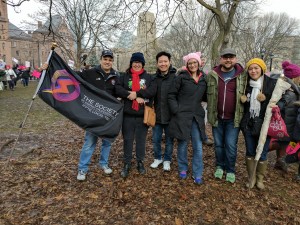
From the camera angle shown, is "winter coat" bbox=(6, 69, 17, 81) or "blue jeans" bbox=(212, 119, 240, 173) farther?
"winter coat" bbox=(6, 69, 17, 81)

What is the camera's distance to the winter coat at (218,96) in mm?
4168

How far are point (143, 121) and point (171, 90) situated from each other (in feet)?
2.36

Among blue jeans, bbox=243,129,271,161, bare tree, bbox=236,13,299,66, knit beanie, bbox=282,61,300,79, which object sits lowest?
blue jeans, bbox=243,129,271,161

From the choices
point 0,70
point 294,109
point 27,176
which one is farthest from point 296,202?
point 0,70

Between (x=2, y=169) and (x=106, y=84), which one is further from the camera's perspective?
(x=2, y=169)

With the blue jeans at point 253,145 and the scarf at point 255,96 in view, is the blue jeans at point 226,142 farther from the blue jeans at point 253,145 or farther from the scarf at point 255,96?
the scarf at point 255,96

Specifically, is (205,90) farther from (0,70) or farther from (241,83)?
(0,70)

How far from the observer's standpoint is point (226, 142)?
14.5 ft

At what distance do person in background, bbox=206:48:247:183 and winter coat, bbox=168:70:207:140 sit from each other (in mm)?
169

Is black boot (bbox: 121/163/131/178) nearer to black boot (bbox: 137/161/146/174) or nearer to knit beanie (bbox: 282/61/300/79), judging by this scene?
black boot (bbox: 137/161/146/174)

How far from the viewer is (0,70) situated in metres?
19.5

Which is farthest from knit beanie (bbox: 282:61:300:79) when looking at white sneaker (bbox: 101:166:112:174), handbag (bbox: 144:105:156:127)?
white sneaker (bbox: 101:166:112:174)

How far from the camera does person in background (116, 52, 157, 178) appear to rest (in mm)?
4410

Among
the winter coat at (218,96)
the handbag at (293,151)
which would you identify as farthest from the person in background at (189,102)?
the handbag at (293,151)
